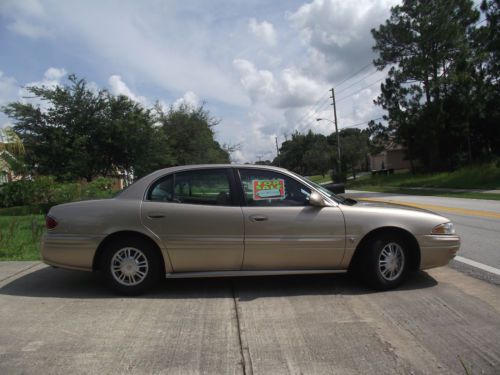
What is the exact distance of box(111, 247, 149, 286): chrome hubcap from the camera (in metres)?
5.18

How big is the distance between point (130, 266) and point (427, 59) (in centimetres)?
4122

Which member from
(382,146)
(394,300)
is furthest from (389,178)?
(394,300)

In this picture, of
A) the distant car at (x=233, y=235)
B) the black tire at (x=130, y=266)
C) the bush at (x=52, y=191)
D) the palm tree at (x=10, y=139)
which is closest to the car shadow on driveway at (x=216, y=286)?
the black tire at (x=130, y=266)

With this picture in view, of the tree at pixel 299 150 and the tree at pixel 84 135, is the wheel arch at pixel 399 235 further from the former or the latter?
the tree at pixel 299 150

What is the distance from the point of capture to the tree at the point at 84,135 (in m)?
21.8

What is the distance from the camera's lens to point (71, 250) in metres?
5.21

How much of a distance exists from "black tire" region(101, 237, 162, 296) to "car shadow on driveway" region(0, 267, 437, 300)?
5.6 inches

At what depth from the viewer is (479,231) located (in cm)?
991

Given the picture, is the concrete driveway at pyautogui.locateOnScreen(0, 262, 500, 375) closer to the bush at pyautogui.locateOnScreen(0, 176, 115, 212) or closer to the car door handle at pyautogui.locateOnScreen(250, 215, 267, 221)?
the car door handle at pyautogui.locateOnScreen(250, 215, 267, 221)

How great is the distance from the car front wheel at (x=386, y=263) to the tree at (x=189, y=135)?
31.7m

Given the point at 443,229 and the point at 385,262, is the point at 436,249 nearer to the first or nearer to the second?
the point at 443,229

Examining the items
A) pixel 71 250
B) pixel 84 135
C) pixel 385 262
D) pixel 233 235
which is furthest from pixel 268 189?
pixel 84 135

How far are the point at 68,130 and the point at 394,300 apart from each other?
21.3 meters

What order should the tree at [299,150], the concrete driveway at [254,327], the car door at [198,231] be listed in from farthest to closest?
the tree at [299,150] < the car door at [198,231] < the concrete driveway at [254,327]
